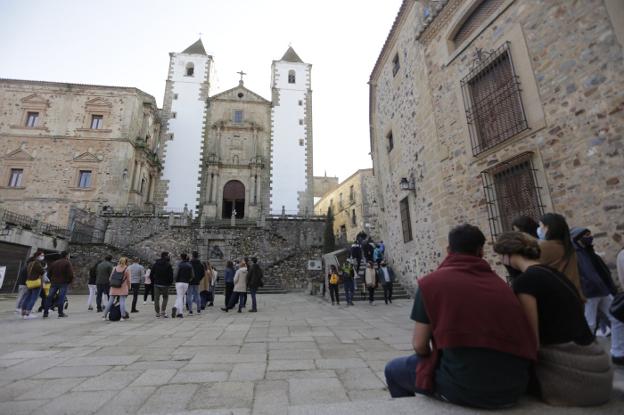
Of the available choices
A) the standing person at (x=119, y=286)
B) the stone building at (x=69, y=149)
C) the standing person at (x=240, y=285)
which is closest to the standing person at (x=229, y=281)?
the standing person at (x=240, y=285)

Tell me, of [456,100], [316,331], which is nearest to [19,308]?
[316,331]

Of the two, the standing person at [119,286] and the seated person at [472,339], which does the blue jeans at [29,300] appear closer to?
the standing person at [119,286]

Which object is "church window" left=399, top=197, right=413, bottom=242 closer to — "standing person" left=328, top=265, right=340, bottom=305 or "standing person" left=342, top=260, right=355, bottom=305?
"standing person" left=342, top=260, right=355, bottom=305

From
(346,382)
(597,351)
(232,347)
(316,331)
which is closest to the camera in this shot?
(597,351)

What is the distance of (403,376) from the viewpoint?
6.58ft

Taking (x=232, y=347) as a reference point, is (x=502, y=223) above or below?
above

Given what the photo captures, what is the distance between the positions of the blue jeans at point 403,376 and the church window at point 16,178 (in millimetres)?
28699

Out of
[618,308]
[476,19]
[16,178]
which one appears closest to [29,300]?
[618,308]

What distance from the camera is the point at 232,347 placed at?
4414 mm

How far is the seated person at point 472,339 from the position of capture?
5.24ft

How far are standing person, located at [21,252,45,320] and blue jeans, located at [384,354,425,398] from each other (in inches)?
340

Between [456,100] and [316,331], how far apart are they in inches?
270

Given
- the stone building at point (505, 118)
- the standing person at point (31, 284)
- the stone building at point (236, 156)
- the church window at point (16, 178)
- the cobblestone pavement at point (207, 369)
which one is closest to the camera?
the cobblestone pavement at point (207, 369)

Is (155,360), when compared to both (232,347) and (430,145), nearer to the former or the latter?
(232,347)
